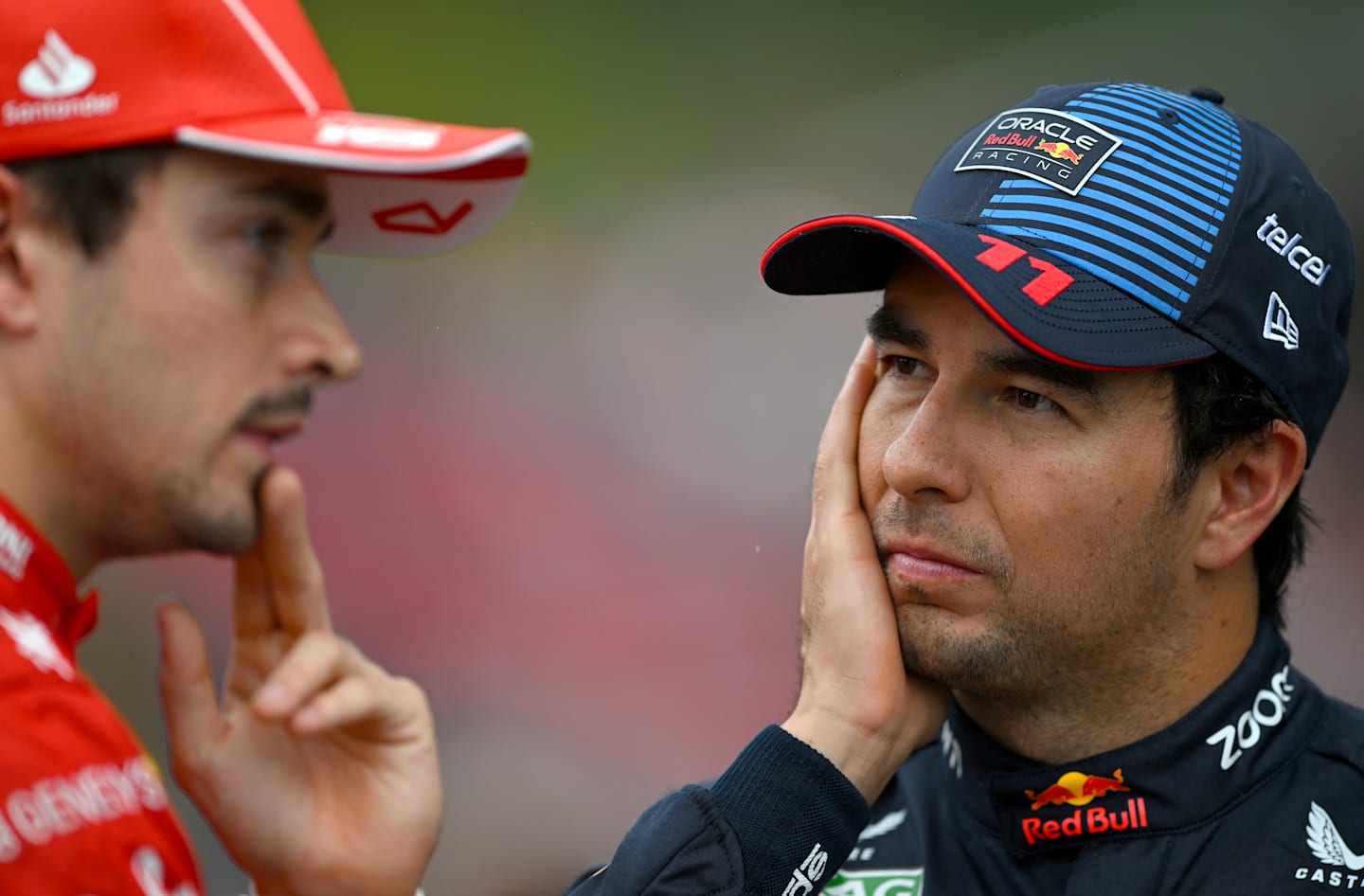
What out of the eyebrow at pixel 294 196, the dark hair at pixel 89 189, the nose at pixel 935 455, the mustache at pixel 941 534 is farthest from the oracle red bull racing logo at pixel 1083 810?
the dark hair at pixel 89 189

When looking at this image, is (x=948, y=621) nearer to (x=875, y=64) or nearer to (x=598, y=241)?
(x=598, y=241)

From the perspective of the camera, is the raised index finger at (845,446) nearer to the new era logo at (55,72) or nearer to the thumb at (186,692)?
the thumb at (186,692)

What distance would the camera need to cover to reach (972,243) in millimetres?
1569

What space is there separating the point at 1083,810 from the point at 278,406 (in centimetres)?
105

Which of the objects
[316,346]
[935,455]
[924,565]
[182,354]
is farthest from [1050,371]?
[182,354]

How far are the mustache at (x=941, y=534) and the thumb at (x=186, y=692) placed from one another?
83 centimetres

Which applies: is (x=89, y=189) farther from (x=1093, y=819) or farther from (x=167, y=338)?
(x=1093, y=819)

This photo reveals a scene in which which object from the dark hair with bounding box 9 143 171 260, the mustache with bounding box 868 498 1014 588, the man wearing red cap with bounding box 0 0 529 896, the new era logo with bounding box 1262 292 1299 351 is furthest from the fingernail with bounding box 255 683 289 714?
the new era logo with bounding box 1262 292 1299 351

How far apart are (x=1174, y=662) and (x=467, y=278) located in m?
2.99

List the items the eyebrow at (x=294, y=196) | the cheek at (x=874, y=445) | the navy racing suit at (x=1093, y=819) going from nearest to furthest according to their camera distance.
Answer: the eyebrow at (x=294, y=196) < the navy racing suit at (x=1093, y=819) < the cheek at (x=874, y=445)

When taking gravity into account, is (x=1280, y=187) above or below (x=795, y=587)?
above

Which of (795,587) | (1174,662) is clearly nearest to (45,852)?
(1174,662)

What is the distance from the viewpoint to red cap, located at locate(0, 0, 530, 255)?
102 centimetres

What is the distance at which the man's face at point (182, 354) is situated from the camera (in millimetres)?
1038
